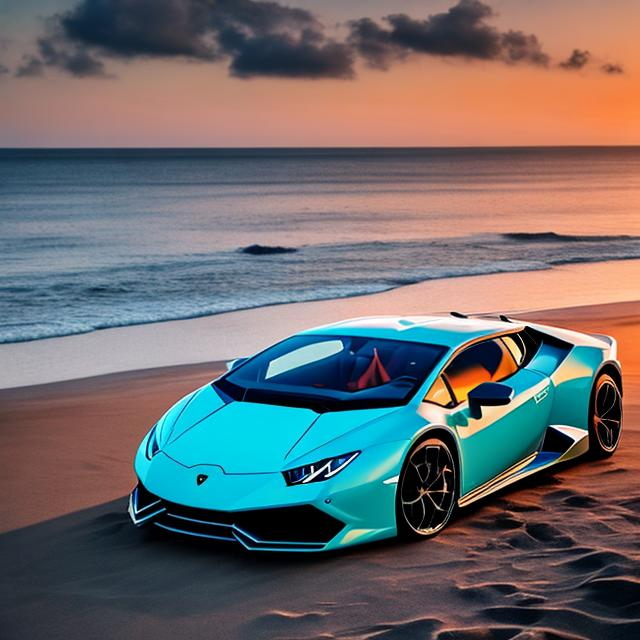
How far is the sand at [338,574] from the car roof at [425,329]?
3.89 feet

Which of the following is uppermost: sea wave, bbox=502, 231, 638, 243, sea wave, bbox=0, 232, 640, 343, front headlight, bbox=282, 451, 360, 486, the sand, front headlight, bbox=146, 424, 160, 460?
front headlight, bbox=282, 451, 360, 486

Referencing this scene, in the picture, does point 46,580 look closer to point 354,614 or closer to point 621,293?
point 354,614

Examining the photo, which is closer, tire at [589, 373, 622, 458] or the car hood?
the car hood

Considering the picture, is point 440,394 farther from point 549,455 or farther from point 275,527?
point 275,527

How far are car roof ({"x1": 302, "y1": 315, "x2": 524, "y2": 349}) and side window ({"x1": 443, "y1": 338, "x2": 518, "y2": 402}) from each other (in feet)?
0.30

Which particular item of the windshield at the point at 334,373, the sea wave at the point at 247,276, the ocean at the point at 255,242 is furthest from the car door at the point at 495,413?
the ocean at the point at 255,242

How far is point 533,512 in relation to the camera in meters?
7.06

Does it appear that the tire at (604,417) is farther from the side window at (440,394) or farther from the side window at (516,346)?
the side window at (440,394)

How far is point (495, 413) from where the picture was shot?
724cm

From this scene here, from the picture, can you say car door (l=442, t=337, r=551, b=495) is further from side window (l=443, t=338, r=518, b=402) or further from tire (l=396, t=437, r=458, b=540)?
tire (l=396, t=437, r=458, b=540)

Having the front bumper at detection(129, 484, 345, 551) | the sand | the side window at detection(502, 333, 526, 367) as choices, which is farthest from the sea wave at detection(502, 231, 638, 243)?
the front bumper at detection(129, 484, 345, 551)

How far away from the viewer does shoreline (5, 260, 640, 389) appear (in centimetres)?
1489

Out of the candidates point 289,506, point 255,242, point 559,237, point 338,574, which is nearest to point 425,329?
point 289,506

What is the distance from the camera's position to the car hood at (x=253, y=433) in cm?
630
